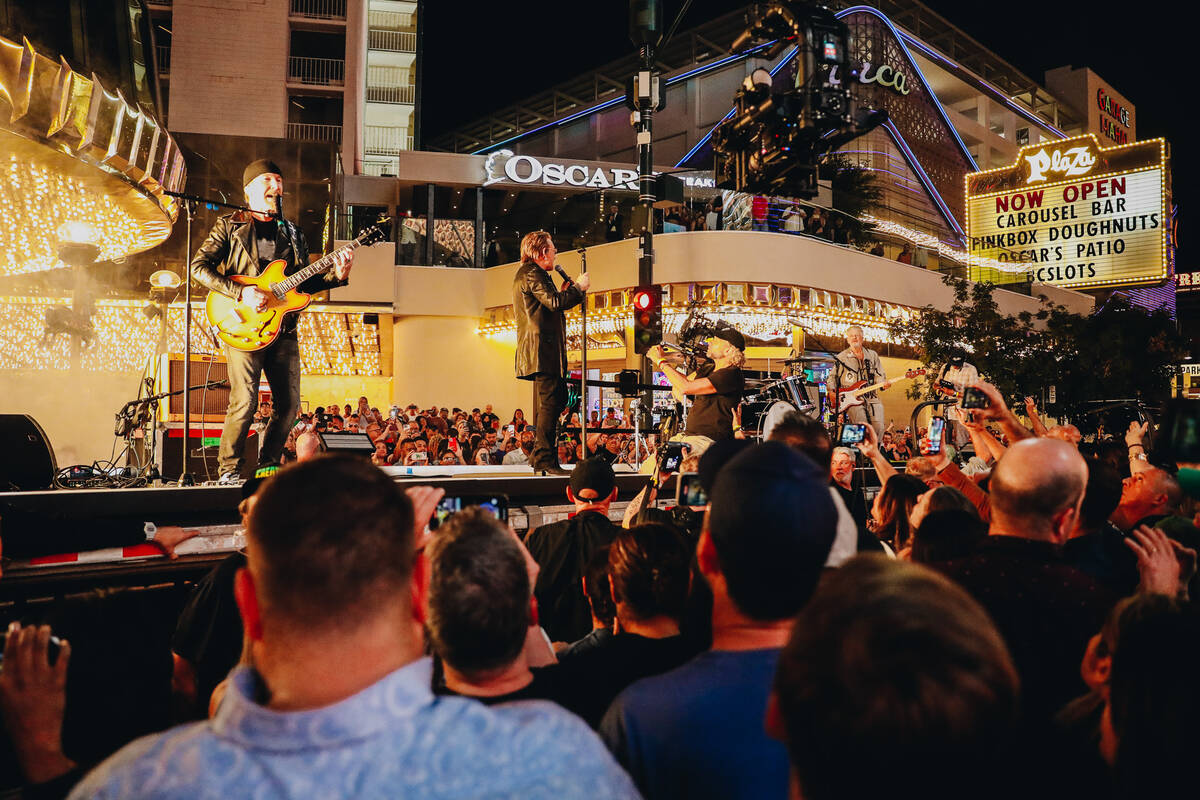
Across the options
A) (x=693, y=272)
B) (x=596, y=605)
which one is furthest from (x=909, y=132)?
(x=596, y=605)

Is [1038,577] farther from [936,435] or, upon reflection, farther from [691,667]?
[936,435]

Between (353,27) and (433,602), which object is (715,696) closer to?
(433,602)

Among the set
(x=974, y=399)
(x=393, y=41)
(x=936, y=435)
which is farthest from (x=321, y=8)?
(x=974, y=399)

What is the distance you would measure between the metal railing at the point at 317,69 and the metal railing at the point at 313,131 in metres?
1.36

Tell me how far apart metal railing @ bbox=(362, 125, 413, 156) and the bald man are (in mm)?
27837

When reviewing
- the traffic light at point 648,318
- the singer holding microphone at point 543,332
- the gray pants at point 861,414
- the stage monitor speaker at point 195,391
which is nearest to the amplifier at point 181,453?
the stage monitor speaker at point 195,391

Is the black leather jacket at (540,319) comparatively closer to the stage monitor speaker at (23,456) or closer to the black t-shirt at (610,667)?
the stage monitor speaker at (23,456)

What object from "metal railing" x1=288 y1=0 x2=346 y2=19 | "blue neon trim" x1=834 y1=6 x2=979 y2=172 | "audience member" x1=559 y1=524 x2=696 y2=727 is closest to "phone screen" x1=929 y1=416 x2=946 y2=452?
"audience member" x1=559 y1=524 x2=696 y2=727

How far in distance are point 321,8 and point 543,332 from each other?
23.3 m

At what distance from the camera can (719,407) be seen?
641 cm

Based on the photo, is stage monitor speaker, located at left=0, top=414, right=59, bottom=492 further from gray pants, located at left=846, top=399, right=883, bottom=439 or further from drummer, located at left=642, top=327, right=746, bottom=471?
gray pants, located at left=846, top=399, right=883, bottom=439

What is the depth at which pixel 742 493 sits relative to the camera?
1.59 metres

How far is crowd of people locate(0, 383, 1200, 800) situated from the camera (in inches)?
35.1

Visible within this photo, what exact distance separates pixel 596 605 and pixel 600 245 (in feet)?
58.7
